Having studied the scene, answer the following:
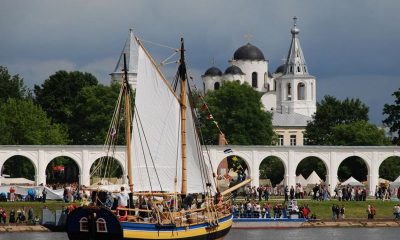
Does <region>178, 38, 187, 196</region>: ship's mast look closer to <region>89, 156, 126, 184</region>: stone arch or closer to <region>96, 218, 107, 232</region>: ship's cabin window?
<region>96, 218, 107, 232</region>: ship's cabin window

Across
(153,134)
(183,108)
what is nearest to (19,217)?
(183,108)

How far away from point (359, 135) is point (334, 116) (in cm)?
1811

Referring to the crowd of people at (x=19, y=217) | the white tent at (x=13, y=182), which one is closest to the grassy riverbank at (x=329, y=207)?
the crowd of people at (x=19, y=217)

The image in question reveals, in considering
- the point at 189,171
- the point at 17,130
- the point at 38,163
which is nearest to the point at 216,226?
the point at 189,171

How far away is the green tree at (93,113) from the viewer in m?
140

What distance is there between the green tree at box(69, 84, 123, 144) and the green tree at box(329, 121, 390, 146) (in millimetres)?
22316

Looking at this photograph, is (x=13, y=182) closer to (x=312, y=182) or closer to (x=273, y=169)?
(x=312, y=182)

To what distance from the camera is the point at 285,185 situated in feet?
383

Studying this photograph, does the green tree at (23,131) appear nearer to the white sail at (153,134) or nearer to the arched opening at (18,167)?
the arched opening at (18,167)

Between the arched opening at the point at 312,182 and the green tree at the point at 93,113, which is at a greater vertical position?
the green tree at the point at 93,113

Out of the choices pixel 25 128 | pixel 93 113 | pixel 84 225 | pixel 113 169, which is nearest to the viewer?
pixel 84 225

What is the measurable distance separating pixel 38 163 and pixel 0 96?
4872 centimetres

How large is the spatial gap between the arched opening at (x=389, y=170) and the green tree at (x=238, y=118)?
1342cm

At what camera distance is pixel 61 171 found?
5477 inches
